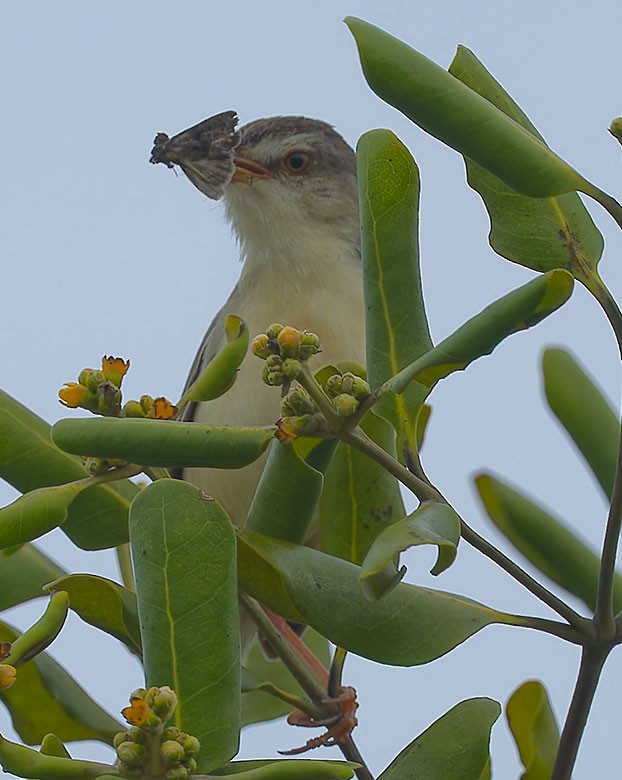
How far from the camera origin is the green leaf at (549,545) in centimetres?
262

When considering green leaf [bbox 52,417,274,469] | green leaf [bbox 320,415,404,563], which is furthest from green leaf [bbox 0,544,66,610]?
green leaf [bbox 52,417,274,469]

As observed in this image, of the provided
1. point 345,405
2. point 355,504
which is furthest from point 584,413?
point 345,405

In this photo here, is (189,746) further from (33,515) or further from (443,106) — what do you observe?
(443,106)

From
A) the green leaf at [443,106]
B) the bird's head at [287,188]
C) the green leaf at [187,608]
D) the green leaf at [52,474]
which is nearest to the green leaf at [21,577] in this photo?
the green leaf at [52,474]

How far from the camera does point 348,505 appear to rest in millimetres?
2312

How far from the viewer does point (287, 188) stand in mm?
4496

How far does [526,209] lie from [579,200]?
0.10 m

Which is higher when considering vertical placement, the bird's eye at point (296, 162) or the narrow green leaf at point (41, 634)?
the bird's eye at point (296, 162)

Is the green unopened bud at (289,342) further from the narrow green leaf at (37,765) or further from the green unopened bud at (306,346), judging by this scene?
the narrow green leaf at (37,765)

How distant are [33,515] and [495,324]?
0.65m

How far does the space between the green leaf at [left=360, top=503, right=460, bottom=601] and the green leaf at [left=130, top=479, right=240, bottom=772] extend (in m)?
0.22

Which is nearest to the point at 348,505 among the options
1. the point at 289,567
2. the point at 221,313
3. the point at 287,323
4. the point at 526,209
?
the point at 289,567

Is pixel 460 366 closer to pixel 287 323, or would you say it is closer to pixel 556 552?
pixel 556 552

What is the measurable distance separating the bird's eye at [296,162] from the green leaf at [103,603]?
2758mm
